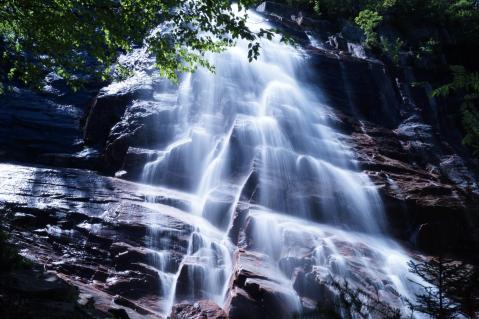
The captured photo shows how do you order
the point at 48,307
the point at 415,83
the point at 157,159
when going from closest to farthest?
the point at 48,307, the point at 157,159, the point at 415,83

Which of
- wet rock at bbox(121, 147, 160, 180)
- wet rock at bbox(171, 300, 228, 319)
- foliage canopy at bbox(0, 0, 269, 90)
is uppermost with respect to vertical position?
foliage canopy at bbox(0, 0, 269, 90)

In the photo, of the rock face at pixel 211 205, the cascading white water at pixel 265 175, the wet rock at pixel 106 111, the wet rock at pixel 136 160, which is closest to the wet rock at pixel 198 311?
the rock face at pixel 211 205

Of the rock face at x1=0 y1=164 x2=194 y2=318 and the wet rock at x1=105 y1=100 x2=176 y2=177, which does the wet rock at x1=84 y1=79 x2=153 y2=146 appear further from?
→ the rock face at x1=0 y1=164 x2=194 y2=318

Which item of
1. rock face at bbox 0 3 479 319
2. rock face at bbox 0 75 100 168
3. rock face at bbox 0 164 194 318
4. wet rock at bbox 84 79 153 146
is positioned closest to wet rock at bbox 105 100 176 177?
rock face at bbox 0 3 479 319

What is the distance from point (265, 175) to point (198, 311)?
19.6ft

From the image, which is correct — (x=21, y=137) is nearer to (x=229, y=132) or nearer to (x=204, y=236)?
(x=229, y=132)

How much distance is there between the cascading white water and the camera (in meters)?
10.5

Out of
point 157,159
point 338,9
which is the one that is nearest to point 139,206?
point 157,159

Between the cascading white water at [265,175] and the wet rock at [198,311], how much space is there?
0.87 m

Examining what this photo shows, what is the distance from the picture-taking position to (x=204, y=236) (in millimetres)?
11453

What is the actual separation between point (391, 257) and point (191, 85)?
39.2 feet

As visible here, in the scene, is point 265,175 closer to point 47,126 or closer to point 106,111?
point 106,111

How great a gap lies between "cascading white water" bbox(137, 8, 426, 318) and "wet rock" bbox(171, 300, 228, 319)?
2.85ft

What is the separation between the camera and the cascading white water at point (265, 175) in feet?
34.6
